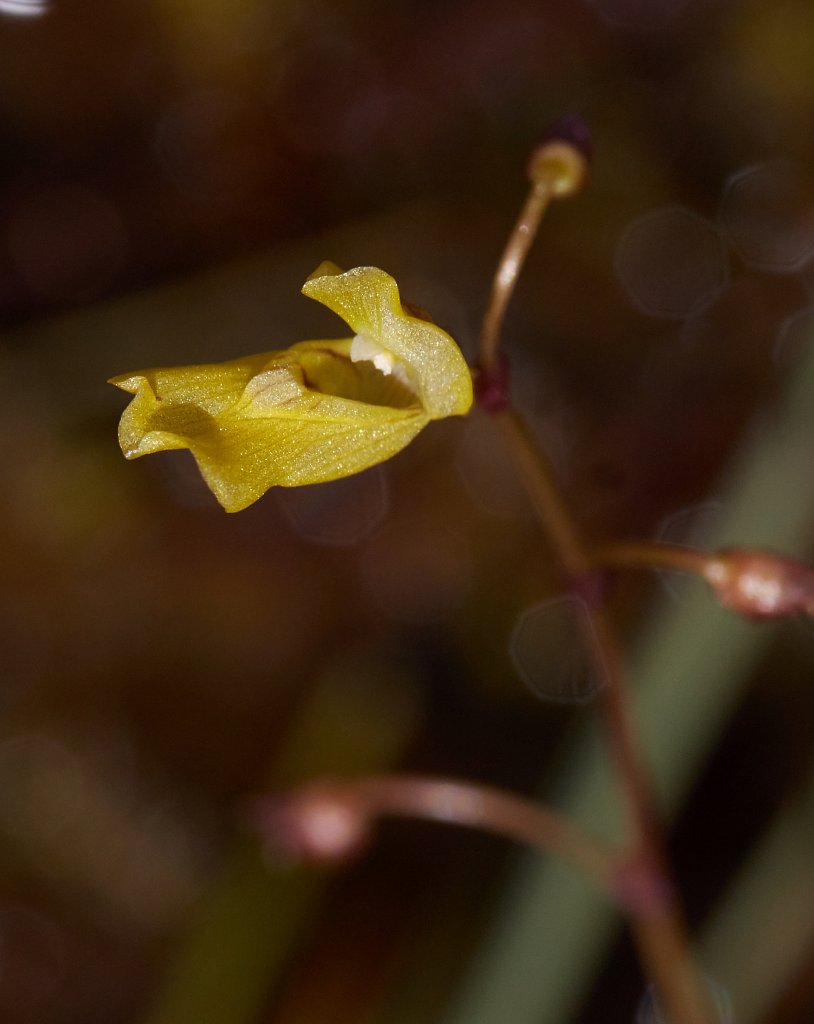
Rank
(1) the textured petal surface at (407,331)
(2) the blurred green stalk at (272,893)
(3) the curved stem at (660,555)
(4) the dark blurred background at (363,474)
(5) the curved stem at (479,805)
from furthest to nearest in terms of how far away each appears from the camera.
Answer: (4) the dark blurred background at (363,474)
(2) the blurred green stalk at (272,893)
(5) the curved stem at (479,805)
(3) the curved stem at (660,555)
(1) the textured petal surface at (407,331)

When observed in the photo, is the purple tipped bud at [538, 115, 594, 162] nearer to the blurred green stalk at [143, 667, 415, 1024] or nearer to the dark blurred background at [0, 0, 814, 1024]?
the dark blurred background at [0, 0, 814, 1024]

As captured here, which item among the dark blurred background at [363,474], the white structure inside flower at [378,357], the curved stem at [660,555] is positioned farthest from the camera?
the dark blurred background at [363,474]

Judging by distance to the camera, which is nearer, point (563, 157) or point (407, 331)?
point (407, 331)

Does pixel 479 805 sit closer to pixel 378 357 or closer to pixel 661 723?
pixel 661 723

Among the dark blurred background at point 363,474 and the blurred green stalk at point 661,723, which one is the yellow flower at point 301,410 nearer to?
the blurred green stalk at point 661,723

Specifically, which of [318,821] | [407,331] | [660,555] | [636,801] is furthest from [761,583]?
[318,821]

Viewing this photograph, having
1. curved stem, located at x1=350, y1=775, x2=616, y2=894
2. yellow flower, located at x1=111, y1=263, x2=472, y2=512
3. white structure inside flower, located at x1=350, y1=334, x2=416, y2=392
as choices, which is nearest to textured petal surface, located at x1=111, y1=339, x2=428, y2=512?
yellow flower, located at x1=111, y1=263, x2=472, y2=512

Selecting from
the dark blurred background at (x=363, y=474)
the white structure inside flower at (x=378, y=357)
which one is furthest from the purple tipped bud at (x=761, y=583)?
the dark blurred background at (x=363, y=474)
